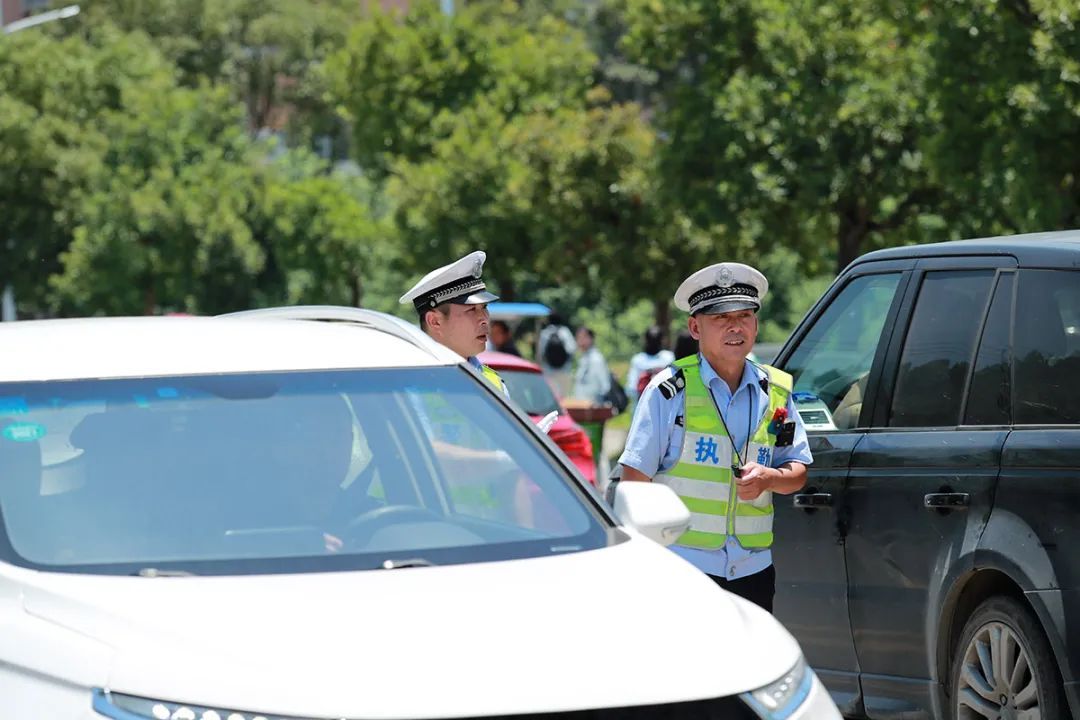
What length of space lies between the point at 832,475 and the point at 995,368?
0.85 metres

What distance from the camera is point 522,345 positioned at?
195 feet

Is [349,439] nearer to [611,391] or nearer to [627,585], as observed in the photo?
[627,585]

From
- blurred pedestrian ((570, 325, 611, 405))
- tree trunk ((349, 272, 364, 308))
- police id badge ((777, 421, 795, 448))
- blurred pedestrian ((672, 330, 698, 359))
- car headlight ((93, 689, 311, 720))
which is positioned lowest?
tree trunk ((349, 272, 364, 308))

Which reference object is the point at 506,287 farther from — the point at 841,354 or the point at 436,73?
the point at 841,354

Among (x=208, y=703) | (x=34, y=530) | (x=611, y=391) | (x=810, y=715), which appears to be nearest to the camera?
(x=208, y=703)

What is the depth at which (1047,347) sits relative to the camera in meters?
6.37

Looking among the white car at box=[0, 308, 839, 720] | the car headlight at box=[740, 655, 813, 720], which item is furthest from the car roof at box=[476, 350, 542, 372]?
the car headlight at box=[740, 655, 813, 720]

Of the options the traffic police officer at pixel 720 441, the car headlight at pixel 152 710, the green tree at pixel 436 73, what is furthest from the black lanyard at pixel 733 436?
the green tree at pixel 436 73

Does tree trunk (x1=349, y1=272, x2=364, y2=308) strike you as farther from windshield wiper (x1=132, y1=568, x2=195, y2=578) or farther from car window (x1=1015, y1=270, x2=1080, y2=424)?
windshield wiper (x1=132, y1=568, x2=195, y2=578)

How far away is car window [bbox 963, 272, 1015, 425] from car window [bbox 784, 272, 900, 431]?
0.64 meters

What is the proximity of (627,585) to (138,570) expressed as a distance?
1021 mm

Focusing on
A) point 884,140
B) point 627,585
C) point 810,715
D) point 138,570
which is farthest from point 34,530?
point 884,140

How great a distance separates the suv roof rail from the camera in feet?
17.4

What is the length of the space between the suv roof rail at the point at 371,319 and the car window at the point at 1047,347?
1.92 metres
